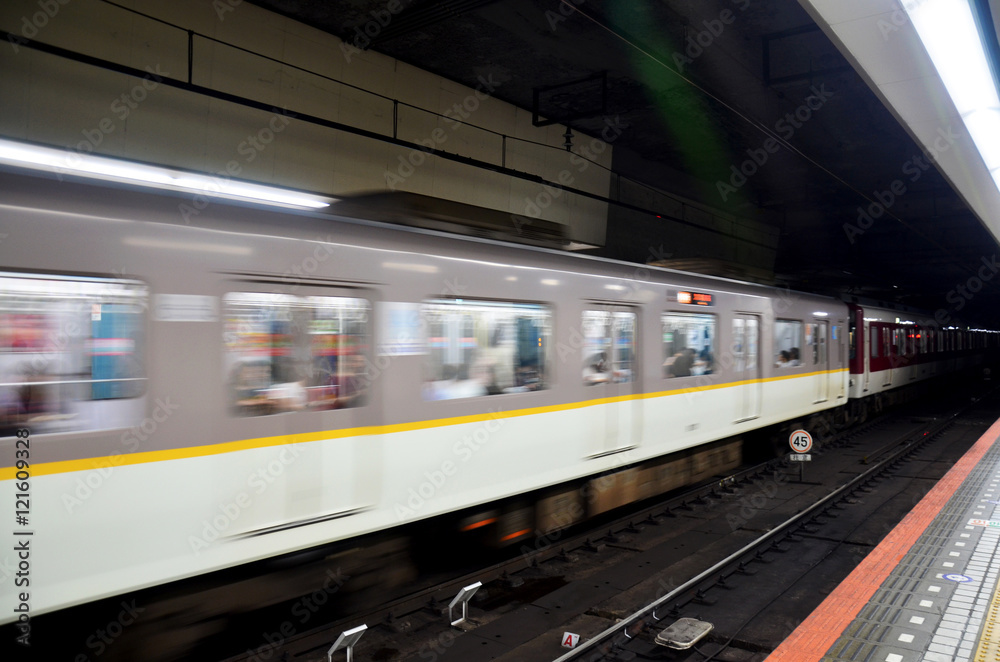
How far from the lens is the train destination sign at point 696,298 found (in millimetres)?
7103

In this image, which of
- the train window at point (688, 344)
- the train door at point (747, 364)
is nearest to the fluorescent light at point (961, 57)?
the train window at point (688, 344)

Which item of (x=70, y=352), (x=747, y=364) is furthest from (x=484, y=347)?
(x=747, y=364)

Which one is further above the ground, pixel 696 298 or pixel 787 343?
pixel 696 298

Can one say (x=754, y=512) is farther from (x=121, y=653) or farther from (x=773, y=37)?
(x=121, y=653)

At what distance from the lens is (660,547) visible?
647cm

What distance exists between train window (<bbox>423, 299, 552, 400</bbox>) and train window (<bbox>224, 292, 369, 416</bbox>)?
569mm

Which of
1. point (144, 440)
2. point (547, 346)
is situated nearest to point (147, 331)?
point (144, 440)

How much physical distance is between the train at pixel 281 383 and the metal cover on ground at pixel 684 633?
1460 mm

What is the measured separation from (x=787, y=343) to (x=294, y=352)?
7940mm

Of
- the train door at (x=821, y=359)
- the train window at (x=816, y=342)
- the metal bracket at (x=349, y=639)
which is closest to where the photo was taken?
the metal bracket at (x=349, y=639)

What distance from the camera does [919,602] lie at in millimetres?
4828

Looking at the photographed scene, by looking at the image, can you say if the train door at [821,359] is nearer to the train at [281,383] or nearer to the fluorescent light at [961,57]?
the train at [281,383]

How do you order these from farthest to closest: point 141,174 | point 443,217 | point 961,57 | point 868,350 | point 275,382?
point 868,350, point 443,217, point 141,174, point 961,57, point 275,382

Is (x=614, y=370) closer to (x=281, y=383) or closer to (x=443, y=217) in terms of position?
(x=443, y=217)
